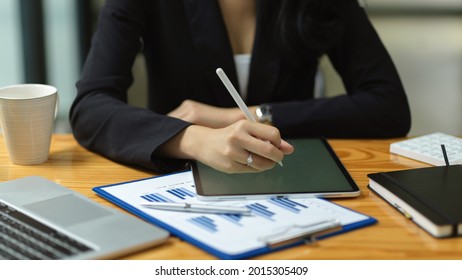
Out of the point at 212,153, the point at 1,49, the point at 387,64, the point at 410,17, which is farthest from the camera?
the point at 410,17

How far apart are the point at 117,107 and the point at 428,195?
2.14ft

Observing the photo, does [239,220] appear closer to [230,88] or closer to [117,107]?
[230,88]

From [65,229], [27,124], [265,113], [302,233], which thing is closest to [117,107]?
[27,124]

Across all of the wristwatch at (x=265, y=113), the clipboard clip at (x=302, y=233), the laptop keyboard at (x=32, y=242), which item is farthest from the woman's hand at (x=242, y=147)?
the wristwatch at (x=265, y=113)

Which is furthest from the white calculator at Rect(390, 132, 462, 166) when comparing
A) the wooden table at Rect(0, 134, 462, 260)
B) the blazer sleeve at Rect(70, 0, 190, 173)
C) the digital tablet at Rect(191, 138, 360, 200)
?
the blazer sleeve at Rect(70, 0, 190, 173)

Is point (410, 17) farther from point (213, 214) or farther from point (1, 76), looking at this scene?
point (213, 214)

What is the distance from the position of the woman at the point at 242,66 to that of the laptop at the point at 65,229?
289 mm

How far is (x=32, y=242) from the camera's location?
77 cm

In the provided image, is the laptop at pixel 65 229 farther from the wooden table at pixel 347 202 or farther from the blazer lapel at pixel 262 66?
the blazer lapel at pixel 262 66

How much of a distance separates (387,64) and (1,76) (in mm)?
1410

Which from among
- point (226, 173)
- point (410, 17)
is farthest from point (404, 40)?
→ point (226, 173)

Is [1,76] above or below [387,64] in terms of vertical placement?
below

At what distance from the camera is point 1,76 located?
7.44 feet
